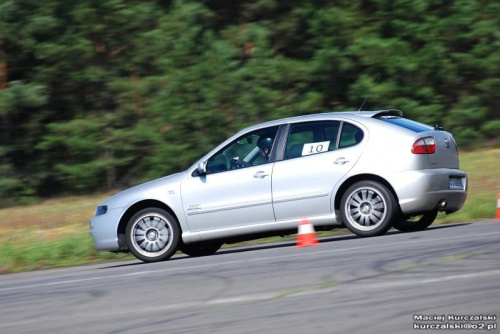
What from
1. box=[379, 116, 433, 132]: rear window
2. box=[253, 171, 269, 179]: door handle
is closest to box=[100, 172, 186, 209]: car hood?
box=[253, 171, 269, 179]: door handle

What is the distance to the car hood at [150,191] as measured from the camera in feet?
36.5

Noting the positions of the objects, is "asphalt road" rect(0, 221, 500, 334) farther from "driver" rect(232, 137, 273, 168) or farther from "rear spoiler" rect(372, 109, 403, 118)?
"rear spoiler" rect(372, 109, 403, 118)

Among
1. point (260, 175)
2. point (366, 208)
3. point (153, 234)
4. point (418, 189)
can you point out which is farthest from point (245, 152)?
point (418, 189)

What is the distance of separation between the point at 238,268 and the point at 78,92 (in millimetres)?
18914

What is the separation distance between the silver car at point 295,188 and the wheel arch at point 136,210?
13 mm

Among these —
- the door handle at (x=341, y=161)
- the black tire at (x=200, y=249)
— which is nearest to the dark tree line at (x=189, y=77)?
the black tire at (x=200, y=249)

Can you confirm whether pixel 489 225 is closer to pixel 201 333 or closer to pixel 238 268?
pixel 238 268

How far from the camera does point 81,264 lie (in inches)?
494

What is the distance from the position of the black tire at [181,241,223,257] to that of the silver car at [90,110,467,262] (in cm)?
36

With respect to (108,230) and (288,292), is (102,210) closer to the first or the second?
(108,230)

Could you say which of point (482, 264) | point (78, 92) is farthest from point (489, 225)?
point (78, 92)

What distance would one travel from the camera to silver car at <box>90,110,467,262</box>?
416 inches

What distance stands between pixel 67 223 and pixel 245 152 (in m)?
8.84

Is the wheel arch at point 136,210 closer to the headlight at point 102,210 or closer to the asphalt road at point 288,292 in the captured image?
the headlight at point 102,210
